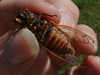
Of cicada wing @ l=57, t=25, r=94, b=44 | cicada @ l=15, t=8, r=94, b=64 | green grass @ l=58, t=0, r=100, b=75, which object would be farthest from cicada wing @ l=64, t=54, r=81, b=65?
green grass @ l=58, t=0, r=100, b=75

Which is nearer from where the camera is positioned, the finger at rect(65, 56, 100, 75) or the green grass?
the finger at rect(65, 56, 100, 75)

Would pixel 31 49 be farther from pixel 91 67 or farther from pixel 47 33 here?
pixel 91 67

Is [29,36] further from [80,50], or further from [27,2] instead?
[80,50]

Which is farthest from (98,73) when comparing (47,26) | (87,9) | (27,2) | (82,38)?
(87,9)

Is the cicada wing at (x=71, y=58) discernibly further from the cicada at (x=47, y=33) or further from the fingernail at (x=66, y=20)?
the fingernail at (x=66, y=20)

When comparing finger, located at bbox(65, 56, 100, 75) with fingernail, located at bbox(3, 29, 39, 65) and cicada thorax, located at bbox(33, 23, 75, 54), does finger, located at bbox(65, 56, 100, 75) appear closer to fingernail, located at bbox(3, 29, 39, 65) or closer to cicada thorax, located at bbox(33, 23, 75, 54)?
cicada thorax, located at bbox(33, 23, 75, 54)
